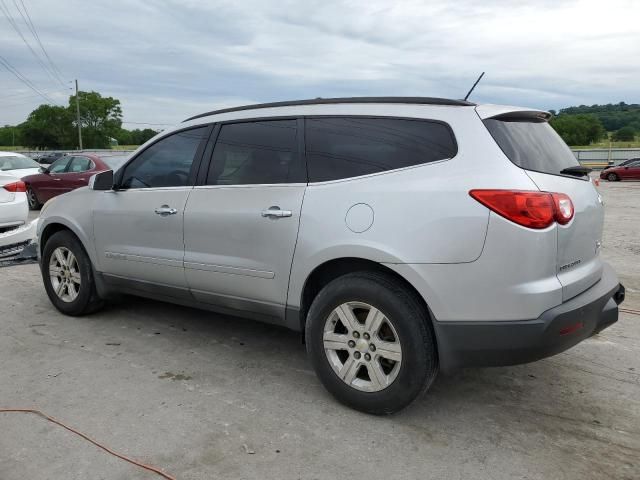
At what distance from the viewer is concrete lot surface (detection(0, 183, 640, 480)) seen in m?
2.77

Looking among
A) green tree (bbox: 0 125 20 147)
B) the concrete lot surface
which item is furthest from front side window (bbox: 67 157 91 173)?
green tree (bbox: 0 125 20 147)

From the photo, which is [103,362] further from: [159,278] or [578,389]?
[578,389]

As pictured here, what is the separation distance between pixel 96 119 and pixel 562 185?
106 metres

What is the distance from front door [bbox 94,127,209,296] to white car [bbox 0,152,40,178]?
32.5 feet

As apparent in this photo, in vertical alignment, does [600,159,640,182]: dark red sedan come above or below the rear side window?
below

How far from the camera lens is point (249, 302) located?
378cm

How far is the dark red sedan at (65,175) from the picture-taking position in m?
13.0

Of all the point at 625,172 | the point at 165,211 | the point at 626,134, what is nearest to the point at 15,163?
the point at 165,211

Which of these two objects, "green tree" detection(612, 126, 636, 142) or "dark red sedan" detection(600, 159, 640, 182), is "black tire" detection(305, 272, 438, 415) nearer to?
"dark red sedan" detection(600, 159, 640, 182)

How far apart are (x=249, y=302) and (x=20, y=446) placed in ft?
4.95

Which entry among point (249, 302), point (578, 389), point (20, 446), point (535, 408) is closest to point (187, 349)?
point (249, 302)

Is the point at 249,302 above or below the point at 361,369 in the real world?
above

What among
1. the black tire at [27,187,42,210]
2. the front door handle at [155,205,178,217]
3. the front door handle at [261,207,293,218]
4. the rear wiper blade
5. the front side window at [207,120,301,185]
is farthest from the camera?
the black tire at [27,187,42,210]

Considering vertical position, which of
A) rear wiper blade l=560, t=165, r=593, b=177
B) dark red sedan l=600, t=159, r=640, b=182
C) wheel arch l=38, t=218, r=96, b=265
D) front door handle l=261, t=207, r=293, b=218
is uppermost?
rear wiper blade l=560, t=165, r=593, b=177
